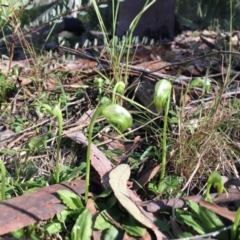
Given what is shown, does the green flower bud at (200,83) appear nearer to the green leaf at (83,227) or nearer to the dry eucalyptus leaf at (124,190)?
the dry eucalyptus leaf at (124,190)

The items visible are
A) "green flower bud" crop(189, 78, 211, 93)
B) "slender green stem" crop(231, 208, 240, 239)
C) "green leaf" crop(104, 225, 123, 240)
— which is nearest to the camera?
"slender green stem" crop(231, 208, 240, 239)

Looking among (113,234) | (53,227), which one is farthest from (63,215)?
(113,234)

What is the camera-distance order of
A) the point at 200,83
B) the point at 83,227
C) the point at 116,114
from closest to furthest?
the point at 116,114 < the point at 83,227 < the point at 200,83

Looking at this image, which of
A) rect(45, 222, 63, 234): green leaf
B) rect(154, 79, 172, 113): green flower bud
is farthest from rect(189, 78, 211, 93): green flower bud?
rect(45, 222, 63, 234): green leaf

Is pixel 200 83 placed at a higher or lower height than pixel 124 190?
higher

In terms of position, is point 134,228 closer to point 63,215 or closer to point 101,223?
point 101,223

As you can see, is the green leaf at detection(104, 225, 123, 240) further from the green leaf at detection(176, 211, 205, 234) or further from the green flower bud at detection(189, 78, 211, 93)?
the green flower bud at detection(189, 78, 211, 93)

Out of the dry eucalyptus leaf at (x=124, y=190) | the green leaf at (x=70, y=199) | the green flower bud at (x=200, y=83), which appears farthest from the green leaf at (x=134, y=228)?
the green flower bud at (x=200, y=83)
